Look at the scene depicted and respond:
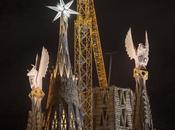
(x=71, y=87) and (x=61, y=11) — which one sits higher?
(x=61, y=11)

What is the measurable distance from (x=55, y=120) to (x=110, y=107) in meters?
22.6

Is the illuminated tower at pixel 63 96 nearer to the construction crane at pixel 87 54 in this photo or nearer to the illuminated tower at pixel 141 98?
the construction crane at pixel 87 54

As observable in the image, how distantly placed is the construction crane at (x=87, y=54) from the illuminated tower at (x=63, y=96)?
10797 millimetres

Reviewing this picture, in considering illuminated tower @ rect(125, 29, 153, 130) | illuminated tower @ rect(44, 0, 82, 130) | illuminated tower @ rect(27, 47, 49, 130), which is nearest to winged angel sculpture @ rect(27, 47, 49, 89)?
illuminated tower @ rect(27, 47, 49, 130)

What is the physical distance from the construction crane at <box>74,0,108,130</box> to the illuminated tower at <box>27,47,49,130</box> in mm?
12635

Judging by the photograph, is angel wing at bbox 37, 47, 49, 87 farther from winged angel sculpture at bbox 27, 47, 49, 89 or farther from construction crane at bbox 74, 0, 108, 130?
construction crane at bbox 74, 0, 108, 130

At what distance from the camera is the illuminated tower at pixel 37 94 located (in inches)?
4641

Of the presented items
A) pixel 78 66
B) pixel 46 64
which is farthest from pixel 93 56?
pixel 46 64

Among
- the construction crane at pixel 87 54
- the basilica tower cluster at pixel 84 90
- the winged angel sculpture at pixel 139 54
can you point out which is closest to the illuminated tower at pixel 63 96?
the basilica tower cluster at pixel 84 90

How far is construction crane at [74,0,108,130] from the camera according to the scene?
130125 mm

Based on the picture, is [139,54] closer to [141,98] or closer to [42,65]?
[141,98]

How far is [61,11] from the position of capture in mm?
120562

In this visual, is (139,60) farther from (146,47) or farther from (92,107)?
(92,107)

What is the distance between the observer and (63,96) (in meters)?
116
